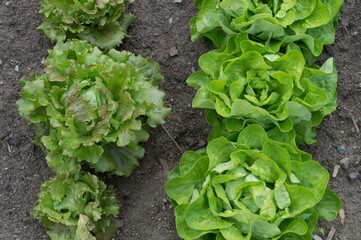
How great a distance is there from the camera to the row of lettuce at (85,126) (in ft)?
12.8

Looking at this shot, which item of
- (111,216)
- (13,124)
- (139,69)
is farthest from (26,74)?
(111,216)

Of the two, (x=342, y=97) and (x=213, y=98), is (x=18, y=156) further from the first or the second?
(x=342, y=97)

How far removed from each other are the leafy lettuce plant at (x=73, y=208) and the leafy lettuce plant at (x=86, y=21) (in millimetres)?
1543

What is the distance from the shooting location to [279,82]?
4004 mm

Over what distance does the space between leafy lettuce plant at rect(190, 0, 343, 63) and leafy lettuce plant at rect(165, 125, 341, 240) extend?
99 cm

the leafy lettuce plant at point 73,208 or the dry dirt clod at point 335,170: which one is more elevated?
the leafy lettuce plant at point 73,208

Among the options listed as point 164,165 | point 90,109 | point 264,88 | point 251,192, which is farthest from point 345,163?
point 90,109

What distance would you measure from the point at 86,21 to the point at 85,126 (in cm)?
136

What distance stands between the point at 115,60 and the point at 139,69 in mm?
291

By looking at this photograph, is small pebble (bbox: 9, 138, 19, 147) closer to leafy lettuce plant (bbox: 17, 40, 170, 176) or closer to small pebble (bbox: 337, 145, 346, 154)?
leafy lettuce plant (bbox: 17, 40, 170, 176)

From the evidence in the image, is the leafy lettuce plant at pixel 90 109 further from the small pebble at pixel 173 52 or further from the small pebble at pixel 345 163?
the small pebble at pixel 345 163

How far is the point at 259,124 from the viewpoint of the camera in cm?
409

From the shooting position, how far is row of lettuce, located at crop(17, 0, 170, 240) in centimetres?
391

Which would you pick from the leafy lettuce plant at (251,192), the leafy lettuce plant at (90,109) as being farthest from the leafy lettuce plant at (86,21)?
the leafy lettuce plant at (251,192)
